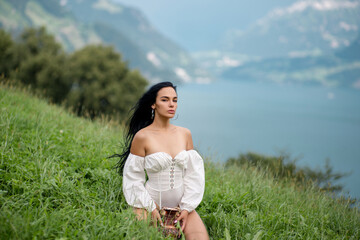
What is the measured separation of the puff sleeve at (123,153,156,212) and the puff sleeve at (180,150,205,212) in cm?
43

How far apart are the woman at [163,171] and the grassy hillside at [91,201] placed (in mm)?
306

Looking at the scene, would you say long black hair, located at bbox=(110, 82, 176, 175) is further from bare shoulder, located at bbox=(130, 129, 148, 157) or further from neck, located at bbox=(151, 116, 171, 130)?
bare shoulder, located at bbox=(130, 129, 148, 157)

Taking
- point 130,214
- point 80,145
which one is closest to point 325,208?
point 130,214

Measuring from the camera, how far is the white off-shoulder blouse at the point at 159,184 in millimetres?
3156

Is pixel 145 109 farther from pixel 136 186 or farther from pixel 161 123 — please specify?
pixel 136 186

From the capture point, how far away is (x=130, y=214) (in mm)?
3064

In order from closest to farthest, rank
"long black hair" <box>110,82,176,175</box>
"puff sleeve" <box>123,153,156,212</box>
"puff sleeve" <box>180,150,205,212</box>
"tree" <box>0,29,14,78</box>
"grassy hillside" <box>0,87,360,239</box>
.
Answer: "grassy hillside" <box>0,87,360,239</box>, "puff sleeve" <box>123,153,156,212</box>, "puff sleeve" <box>180,150,205,212</box>, "long black hair" <box>110,82,176,175</box>, "tree" <box>0,29,14,78</box>

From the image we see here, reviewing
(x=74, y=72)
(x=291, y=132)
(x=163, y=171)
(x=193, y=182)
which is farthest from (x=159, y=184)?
(x=291, y=132)

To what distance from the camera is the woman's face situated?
329 cm

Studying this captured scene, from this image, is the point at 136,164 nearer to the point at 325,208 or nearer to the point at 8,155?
the point at 8,155

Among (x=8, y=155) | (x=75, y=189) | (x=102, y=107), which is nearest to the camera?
(x=75, y=189)

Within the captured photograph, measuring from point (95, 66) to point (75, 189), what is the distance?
22745mm

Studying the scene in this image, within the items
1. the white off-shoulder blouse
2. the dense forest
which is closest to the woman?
the white off-shoulder blouse

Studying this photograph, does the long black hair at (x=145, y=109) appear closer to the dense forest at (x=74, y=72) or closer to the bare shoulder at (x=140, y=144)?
the bare shoulder at (x=140, y=144)
